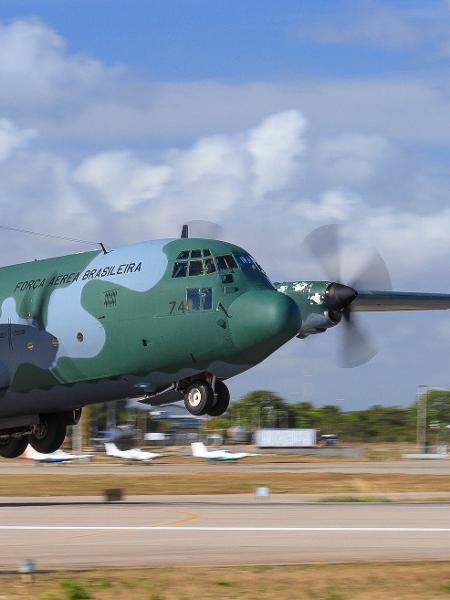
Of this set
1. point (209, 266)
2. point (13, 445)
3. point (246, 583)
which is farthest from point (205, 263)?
point (246, 583)

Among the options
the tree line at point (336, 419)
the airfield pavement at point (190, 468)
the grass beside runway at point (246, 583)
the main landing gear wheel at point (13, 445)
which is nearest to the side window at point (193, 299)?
the main landing gear wheel at point (13, 445)

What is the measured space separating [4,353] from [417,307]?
17.6 m

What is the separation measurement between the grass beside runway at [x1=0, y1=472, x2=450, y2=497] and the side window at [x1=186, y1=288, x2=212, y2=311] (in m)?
20.3

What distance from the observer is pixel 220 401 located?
1271 inches

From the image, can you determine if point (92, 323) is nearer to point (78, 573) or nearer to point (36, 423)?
point (36, 423)

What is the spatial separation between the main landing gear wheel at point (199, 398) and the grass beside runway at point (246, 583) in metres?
11.0

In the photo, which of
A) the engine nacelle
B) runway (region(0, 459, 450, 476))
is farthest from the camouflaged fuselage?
runway (region(0, 459, 450, 476))

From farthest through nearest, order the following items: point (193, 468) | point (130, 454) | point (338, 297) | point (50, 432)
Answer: point (130, 454) → point (193, 468) → point (338, 297) → point (50, 432)

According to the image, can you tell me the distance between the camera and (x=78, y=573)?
2053 centimetres

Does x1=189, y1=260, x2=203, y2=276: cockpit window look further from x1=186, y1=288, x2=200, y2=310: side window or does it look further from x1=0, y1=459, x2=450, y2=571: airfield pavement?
x1=0, y1=459, x2=450, y2=571: airfield pavement

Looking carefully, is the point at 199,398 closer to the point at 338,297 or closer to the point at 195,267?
the point at 195,267

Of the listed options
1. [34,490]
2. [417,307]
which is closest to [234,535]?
[417,307]

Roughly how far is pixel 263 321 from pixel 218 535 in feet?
20.6

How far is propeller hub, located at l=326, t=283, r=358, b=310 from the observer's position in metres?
38.8
